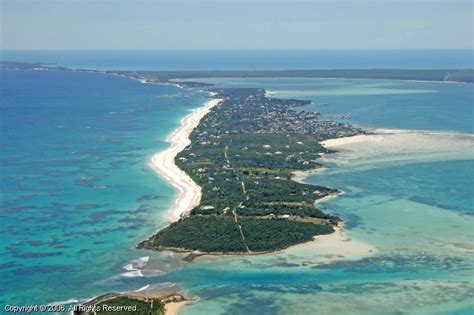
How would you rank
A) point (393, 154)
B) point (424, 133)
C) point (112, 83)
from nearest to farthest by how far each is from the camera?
point (393, 154), point (424, 133), point (112, 83)

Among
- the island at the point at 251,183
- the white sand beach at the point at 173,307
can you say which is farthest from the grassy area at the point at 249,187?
the white sand beach at the point at 173,307

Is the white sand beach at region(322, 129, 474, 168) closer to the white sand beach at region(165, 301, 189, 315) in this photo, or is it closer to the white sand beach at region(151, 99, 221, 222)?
the white sand beach at region(151, 99, 221, 222)

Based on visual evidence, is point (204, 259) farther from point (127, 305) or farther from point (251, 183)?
point (251, 183)

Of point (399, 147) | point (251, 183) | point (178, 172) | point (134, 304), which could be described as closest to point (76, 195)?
point (178, 172)

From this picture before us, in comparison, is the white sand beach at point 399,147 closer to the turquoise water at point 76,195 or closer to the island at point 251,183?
the island at point 251,183

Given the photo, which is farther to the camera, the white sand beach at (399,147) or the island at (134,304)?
the white sand beach at (399,147)

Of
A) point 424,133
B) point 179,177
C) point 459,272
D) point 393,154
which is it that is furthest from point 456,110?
point 459,272

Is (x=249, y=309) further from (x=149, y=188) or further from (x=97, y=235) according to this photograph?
(x=149, y=188)
